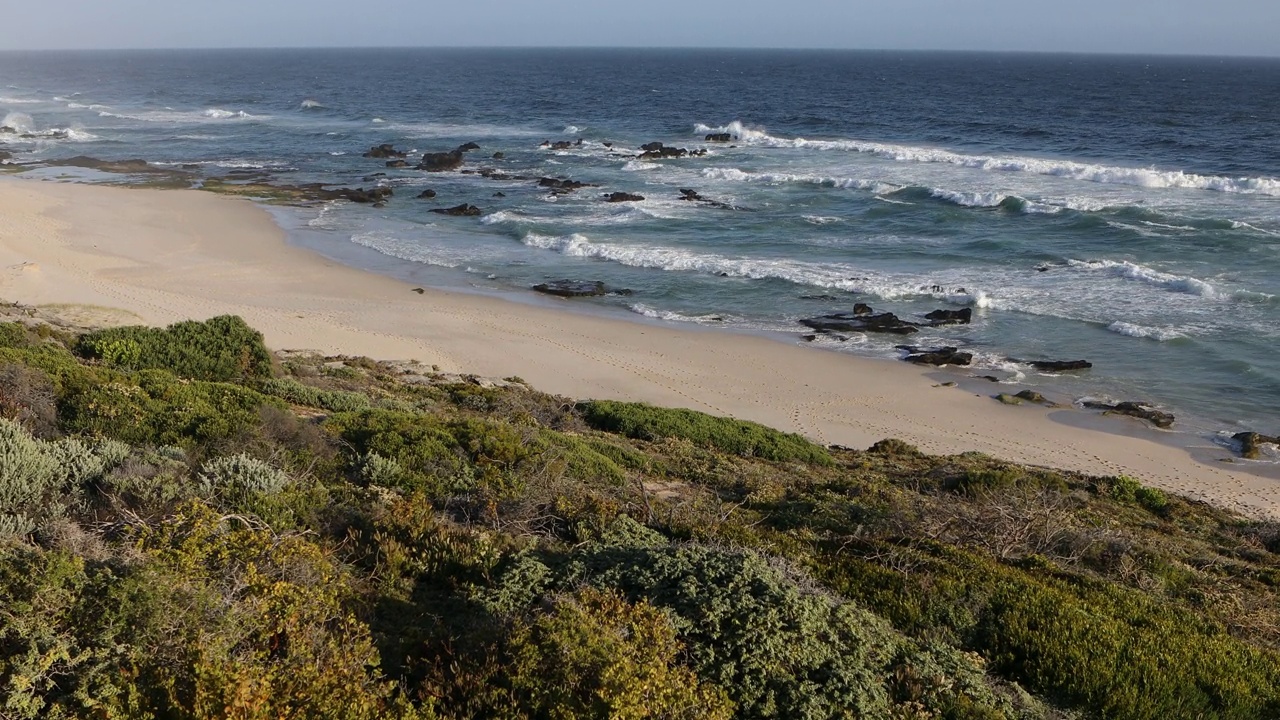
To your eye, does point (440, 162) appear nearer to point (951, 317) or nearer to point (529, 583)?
point (951, 317)

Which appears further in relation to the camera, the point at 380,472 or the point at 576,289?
the point at 576,289

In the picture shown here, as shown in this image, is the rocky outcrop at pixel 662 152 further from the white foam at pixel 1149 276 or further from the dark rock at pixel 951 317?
the dark rock at pixel 951 317

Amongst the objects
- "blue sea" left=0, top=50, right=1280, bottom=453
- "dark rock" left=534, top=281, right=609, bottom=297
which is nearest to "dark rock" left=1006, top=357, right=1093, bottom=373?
"blue sea" left=0, top=50, right=1280, bottom=453

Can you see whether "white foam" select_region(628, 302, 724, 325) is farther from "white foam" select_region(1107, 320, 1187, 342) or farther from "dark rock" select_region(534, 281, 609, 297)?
"white foam" select_region(1107, 320, 1187, 342)

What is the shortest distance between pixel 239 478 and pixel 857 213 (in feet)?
102

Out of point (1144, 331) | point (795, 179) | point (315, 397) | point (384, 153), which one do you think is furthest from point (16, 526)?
point (384, 153)

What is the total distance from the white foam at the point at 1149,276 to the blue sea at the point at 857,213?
78 millimetres

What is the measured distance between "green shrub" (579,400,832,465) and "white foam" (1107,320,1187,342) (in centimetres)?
1130

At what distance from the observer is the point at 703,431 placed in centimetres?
1393

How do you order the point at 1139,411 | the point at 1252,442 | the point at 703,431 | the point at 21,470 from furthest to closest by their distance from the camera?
the point at 1139,411, the point at 1252,442, the point at 703,431, the point at 21,470

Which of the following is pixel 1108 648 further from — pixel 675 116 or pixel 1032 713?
pixel 675 116

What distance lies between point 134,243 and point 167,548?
27.4m

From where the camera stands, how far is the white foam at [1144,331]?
2103 centimetres

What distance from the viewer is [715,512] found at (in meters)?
8.27
